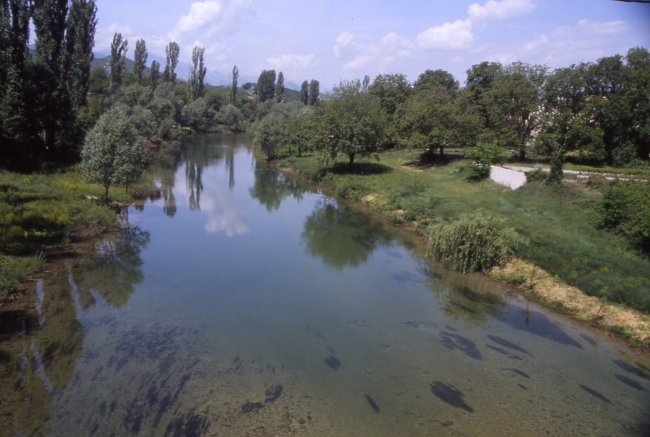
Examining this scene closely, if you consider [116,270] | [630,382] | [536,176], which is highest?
[536,176]

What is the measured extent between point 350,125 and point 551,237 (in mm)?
21105

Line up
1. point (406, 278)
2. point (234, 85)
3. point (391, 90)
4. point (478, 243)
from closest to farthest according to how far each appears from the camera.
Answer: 1. point (406, 278)
2. point (478, 243)
3. point (391, 90)
4. point (234, 85)

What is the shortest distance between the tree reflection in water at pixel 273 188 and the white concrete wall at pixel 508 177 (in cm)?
1482

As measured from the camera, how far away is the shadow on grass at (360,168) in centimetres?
3547

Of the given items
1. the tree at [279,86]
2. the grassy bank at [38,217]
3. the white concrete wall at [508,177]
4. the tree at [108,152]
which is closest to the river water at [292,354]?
the grassy bank at [38,217]

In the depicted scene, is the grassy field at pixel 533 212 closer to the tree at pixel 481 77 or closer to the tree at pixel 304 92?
the tree at pixel 481 77

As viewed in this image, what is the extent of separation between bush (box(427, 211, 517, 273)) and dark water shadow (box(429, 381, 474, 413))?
7.93 m

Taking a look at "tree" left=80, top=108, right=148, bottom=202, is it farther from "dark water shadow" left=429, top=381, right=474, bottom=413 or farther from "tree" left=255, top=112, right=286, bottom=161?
"tree" left=255, top=112, right=286, bottom=161

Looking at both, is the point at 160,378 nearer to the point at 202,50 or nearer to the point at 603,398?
the point at 603,398

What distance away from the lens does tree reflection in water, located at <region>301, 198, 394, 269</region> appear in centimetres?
1775

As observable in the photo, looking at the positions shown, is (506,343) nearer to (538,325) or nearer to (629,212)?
(538,325)

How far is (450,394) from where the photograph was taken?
8719mm

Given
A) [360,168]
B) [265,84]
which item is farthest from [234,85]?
[360,168]

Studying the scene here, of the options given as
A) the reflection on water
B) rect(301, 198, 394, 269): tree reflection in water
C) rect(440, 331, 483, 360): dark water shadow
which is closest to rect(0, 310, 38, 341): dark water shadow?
rect(301, 198, 394, 269): tree reflection in water
